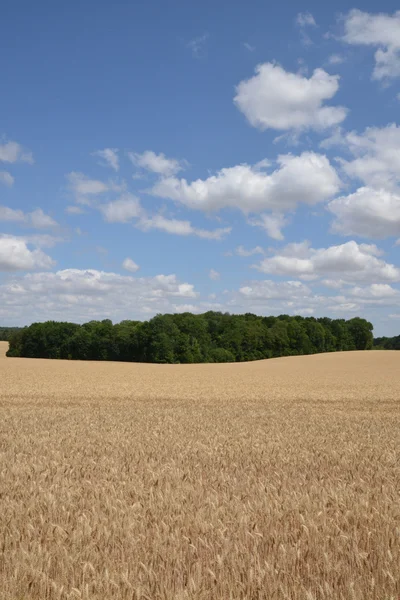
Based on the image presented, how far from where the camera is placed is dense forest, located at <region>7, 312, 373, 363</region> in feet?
287

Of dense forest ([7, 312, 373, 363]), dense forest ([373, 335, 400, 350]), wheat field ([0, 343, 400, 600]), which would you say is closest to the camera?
wheat field ([0, 343, 400, 600])

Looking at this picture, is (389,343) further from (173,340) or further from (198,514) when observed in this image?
(198,514)

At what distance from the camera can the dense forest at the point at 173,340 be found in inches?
3442

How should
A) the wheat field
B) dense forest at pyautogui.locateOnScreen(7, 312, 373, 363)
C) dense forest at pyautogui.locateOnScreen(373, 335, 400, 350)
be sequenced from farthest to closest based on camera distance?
dense forest at pyautogui.locateOnScreen(373, 335, 400, 350)
dense forest at pyautogui.locateOnScreen(7, 312, 373, 363)
the wheat field

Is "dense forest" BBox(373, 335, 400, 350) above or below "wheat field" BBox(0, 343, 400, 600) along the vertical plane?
above

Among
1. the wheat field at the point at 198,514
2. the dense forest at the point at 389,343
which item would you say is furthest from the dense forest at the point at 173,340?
the wheat field at the point at 198,514

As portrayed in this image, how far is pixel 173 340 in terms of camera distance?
86.8m

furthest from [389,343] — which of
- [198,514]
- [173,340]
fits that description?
[198,514]

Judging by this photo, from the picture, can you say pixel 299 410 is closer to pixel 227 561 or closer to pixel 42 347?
pixel 227 561

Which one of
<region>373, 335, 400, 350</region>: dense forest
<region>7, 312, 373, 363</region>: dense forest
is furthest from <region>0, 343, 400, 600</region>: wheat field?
<region>373, 335, 400, 350</region>: dense forest

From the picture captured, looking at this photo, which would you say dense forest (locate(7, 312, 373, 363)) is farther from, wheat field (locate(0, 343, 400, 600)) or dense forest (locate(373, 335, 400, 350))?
wheat field (locate(0, 343, 400, 600))

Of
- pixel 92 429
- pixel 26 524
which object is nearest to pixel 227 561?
pixel 26 524

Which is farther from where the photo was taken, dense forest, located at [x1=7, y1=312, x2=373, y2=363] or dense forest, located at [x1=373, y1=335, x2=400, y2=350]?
dense forest, located at [x1=373, y1=335, x2=400, y2=350]

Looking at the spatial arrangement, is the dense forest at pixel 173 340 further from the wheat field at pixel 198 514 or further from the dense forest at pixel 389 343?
the wheat field at pixel 198 514
